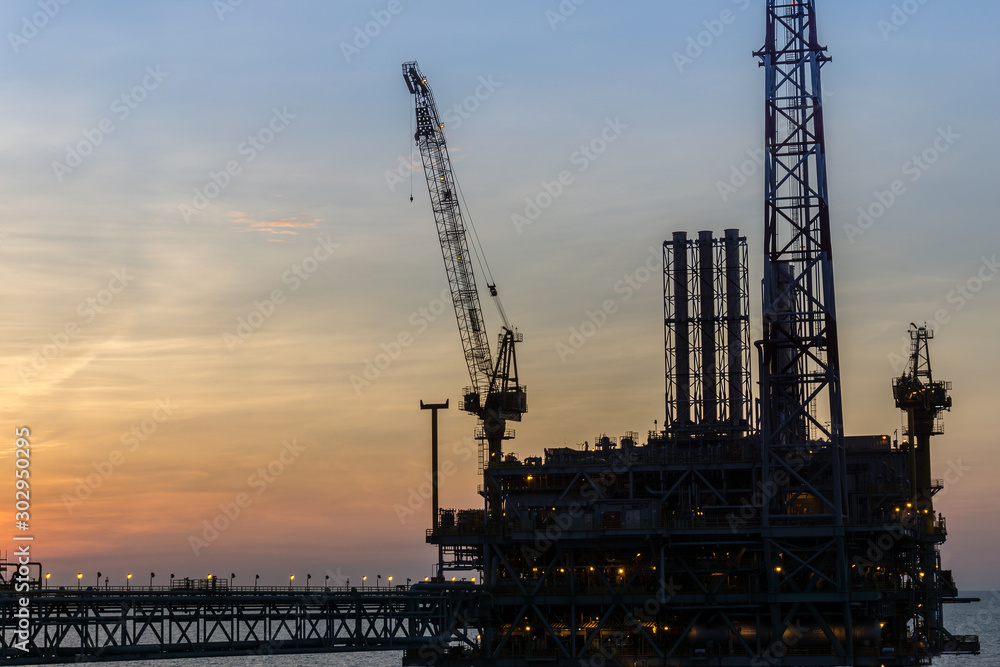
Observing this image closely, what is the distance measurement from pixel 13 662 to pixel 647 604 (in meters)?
51.2

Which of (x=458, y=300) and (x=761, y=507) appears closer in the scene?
(x=761, y=507)

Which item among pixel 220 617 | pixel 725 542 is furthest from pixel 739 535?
pixel 220 617

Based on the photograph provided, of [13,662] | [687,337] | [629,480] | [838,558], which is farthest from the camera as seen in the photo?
[687,337]

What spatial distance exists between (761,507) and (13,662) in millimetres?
59654

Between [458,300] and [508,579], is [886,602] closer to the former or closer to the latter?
[508,579]

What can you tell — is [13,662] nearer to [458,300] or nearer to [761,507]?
[761,507]

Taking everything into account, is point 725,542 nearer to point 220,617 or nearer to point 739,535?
point 739,535

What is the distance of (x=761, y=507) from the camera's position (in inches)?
4119

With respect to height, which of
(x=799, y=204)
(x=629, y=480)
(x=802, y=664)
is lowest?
(x=802, y=664)

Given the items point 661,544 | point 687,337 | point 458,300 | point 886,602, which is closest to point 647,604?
point 661,544

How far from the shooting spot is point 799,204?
10719cm

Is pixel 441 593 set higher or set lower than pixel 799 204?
lower

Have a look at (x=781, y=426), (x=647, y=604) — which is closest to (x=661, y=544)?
(x=647, y=604)

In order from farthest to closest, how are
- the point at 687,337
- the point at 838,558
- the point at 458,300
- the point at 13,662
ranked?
the point at 458,300
the point at 687,337
the point at 838,558
the point at 13,662
